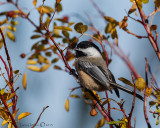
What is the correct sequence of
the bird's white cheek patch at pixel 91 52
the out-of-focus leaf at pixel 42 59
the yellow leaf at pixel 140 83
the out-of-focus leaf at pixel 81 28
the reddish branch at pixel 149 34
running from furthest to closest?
the bird's white cheek patch at pixel 91 52 → the out-of-focus leaf at pixel 42 59 → the out-of-focus leaf at pixel 81 28 → the reddish branch at pixel 149 34 → the yellow leaf at pixel 140 83

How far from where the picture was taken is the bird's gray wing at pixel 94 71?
223 cm

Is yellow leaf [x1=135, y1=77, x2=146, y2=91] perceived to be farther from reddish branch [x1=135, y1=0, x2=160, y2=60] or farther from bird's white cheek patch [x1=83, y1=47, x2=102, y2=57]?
bird's white cheek patch [x1=83, y1=47, x2=102, y2=57]

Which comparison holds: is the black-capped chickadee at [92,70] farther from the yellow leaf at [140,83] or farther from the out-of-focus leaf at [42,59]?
the yellow leaf at [140,83]

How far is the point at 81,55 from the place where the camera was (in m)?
2.59

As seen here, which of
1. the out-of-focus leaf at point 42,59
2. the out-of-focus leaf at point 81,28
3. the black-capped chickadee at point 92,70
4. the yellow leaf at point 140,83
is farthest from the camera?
the black-capped chickadee at point 92,70

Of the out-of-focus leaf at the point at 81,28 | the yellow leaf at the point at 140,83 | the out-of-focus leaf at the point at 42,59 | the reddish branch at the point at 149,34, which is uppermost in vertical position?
the out-of-focus leaf at the point at 42,59

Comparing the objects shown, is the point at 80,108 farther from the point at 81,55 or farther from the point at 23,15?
the point at 23,15

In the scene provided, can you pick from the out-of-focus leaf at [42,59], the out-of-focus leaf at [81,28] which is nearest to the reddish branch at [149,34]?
the out-of-focus leaf at [81,28]

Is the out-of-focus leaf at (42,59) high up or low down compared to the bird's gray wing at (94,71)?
up

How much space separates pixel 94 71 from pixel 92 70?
0.03 meters

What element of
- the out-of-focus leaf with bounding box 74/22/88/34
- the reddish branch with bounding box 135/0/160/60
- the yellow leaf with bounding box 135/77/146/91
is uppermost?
the out-of-focus leaf with bounding box 74/22/88/34

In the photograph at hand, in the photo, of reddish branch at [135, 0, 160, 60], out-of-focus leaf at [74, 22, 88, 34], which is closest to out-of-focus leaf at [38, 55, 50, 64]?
out-of-focus leaf at [74, 22, 88, 34]

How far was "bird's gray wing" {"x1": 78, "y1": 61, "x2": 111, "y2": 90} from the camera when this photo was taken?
223 cm

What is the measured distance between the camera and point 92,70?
7.79 feet
